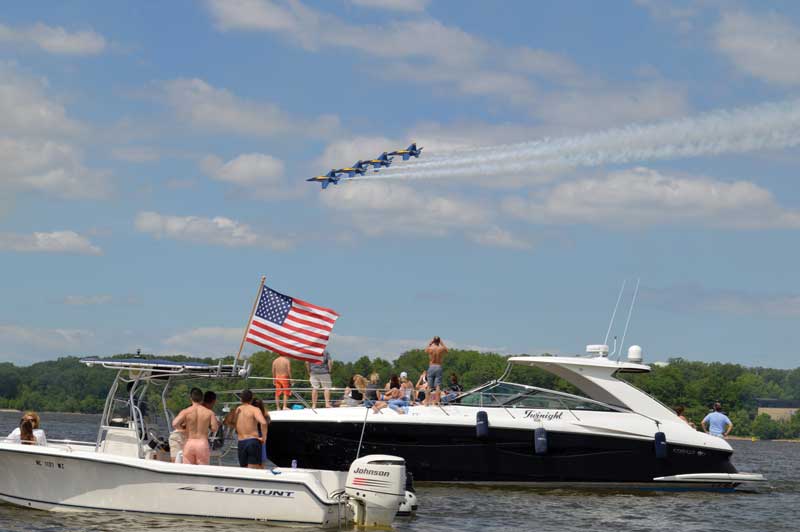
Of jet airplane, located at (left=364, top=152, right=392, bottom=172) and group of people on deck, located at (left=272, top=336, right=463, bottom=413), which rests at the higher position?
jet airplane, located at (left=364, top=152, right=392, bottom=172)

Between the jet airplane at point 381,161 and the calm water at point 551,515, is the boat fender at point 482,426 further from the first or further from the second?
the jet airplane at point 381,161

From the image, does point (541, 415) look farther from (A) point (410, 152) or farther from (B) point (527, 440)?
(A) point (410, 152)

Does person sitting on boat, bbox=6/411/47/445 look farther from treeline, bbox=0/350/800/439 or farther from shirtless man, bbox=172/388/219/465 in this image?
treeline, bbox=0/350/800/439

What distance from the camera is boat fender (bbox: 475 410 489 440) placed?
23.5 meters

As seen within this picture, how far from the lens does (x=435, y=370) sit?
24406 millimetres

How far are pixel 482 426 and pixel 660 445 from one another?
3.96 meters

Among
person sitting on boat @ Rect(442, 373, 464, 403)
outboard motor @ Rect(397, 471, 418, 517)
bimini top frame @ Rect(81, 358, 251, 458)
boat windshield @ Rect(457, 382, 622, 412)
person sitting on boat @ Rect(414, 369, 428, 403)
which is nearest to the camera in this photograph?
bimini top frame @ Rect(81, 358, 251, 458)

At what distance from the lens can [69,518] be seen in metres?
17.0

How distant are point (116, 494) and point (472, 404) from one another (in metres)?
9.51

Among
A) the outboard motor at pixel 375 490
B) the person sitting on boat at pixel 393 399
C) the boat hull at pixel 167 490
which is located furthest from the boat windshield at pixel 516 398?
the boat hull at pixel 167 490

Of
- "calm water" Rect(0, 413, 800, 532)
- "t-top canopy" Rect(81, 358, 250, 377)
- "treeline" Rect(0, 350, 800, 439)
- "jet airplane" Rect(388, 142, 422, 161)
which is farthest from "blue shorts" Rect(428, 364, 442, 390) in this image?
"treeline" Rect(0, 350, 800, 439)

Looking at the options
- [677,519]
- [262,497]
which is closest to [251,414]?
[262,497]

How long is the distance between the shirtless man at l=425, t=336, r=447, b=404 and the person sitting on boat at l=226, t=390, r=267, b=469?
770cm

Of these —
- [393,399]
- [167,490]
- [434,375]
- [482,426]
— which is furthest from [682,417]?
[167,490]
